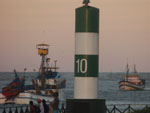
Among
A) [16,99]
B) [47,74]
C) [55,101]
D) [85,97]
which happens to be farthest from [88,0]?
[47,74]

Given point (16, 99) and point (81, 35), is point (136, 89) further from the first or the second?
point (81, 35)

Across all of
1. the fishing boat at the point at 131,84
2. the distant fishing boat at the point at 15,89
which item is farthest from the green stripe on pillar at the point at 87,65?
the fishing boat at the point at 131,84

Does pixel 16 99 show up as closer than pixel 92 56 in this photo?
No

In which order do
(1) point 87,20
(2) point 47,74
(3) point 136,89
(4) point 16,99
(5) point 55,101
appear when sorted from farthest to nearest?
(3) point 136,89 → (2) point 47,74 → (4) point 16,99 → (5) point 55,101 → (1) point 87,20

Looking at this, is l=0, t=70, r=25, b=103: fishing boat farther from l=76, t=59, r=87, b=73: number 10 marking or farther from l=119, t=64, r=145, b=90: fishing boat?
l=76, t=59, r=87, b=73: number 10 marking

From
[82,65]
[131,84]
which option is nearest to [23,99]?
[131,84]

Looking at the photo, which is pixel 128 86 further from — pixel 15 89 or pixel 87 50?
pixel 87 50

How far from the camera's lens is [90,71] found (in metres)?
12.4

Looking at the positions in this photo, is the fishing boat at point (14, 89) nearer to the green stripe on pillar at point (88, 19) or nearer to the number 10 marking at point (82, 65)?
the number 10 marking at point (82, 65)

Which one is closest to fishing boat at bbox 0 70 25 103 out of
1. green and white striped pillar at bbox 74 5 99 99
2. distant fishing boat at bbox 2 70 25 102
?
distant fishing boat at bbox 2 70 25 102

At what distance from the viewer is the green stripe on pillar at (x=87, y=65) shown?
40.5ft

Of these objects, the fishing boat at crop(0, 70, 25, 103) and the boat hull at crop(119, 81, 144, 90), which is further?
the boat hull at crop(119, 81, 144, 90)

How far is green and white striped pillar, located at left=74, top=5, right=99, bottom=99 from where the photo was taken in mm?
12302

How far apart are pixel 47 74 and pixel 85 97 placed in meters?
85.7
